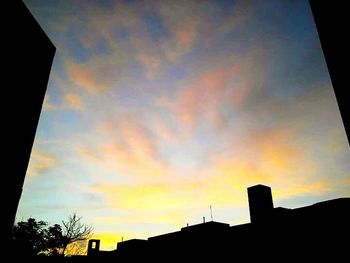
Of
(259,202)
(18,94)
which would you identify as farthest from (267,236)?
(18,94)

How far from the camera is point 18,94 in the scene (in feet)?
20.3

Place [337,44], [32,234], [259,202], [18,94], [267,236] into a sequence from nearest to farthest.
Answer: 1. [337,44]
2. [18,94]
3. [267,236]
4. [259,202]
5. [32,234]

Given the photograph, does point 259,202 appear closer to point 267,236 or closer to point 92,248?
point 267,236

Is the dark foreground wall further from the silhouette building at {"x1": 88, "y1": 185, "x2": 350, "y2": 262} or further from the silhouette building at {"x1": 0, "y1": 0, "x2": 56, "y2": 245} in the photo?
the silhouette building at {"x1": 88, "y1": 185, "x2": 350, "y2": 262}

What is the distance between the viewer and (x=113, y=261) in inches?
857

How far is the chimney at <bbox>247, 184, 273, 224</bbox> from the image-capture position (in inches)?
551

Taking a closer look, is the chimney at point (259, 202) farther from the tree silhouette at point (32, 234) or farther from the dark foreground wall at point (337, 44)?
the tree silhouette at point (32, 234)

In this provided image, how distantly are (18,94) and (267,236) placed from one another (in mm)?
12250

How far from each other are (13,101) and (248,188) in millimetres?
12782

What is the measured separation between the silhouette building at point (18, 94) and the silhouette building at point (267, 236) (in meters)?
11.4

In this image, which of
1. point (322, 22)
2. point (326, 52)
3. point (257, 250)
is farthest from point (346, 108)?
point (257, 250)

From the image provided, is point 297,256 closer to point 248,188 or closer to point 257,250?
point 257,250

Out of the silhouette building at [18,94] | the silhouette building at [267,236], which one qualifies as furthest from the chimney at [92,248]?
the silhouette building at [18,94]

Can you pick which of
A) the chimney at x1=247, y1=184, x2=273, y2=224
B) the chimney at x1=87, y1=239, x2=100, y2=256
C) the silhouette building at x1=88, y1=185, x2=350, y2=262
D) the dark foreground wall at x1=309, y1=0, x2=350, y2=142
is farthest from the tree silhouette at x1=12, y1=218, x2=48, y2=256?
the dark foreground wall at x1=309, y1=0, x2=350, y2=142
